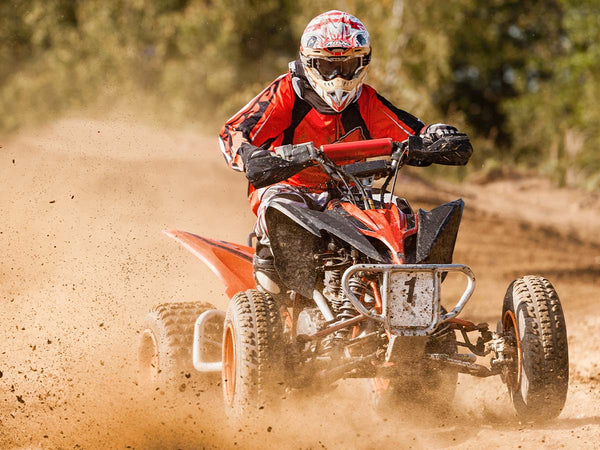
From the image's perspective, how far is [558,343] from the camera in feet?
14.4

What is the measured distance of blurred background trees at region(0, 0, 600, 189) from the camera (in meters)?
22.5

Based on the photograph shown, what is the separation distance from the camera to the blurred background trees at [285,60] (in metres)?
22.5

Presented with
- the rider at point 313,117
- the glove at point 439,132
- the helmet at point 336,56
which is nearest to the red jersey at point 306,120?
the rider at point 313,117

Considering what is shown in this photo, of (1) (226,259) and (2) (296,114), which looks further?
(1) (226,259)

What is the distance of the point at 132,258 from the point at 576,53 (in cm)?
1817

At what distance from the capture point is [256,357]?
14.2 ft

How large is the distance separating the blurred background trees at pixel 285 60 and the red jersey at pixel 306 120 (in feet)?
53.2

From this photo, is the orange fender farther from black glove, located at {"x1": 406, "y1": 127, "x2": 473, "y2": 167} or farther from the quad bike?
black glove, located at {"x1": 406, "y1": 127, "x2": 473, "y2": 167}

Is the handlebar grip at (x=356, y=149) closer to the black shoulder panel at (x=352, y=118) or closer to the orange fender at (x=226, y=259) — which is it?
the black shoulder panel at (x=352, y=118)

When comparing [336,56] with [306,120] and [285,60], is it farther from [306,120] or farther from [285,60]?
[285,60]

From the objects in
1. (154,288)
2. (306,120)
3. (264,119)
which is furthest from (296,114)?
(154,288)

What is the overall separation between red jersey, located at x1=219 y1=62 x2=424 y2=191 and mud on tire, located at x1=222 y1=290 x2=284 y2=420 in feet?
3.20

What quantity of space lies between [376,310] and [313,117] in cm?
151

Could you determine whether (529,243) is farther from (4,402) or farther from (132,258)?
(4,402)
